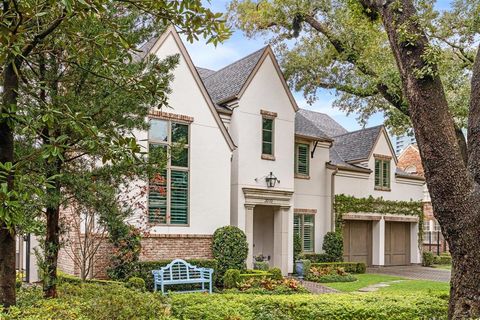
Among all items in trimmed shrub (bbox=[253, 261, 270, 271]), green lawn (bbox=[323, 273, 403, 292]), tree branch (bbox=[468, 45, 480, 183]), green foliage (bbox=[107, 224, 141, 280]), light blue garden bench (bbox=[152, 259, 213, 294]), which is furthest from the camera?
trimmed shrub (bbox=[253, 261, 270, 271])

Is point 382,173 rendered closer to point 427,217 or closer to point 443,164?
point 427,217

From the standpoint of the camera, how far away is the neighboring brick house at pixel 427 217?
31.8 metres

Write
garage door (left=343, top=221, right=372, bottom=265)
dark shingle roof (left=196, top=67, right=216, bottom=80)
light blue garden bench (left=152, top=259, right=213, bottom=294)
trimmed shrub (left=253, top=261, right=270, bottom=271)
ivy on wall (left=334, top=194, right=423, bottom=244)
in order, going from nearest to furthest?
light blue garden bench (left=152, top=259, right=213, bottom=294) < trimmed shrub (left=253, top=261, right=270, bottom=271) < ivy on wall (left=334, top=194, right=423, bottom=244) < dark shingle roof (left=196, top=67, right=216, bottom=80) < garage door (left=343, top=221, right=372, bottom=265)

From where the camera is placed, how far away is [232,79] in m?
18.8

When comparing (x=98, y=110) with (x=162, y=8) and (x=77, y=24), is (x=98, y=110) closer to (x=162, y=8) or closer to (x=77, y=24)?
(x=77, y=24)

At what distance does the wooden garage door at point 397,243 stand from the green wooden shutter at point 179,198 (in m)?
14.1

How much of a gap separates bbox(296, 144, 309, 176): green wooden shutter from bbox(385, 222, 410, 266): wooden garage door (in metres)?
7.18

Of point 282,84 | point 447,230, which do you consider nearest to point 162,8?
point 447,230

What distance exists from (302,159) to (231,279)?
8295 mm

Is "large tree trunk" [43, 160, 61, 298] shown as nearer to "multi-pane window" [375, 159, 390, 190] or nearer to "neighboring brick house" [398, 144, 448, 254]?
"multi-pane window" [375, 159, 390, 190]

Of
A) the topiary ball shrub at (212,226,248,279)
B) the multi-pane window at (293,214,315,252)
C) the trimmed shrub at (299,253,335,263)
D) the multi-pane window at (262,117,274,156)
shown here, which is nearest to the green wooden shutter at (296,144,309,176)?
the multi-pane window at (293,214,315,252)

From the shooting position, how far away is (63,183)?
709 cm

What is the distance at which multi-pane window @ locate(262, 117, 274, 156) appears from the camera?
18125 millimetres

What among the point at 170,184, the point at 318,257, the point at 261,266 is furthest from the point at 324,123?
the point at 170,184
